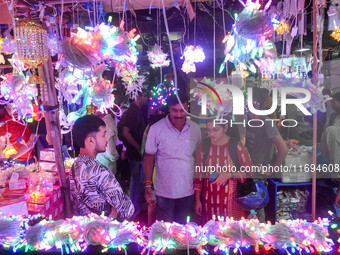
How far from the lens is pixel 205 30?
424 cm

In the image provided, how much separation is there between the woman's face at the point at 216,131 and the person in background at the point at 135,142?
1478 millimetres

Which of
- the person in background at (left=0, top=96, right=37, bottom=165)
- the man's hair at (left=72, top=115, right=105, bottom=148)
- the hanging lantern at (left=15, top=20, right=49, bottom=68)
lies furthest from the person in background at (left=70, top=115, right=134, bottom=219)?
the person in background at (left=0, top=96, right=37, bottom=165)

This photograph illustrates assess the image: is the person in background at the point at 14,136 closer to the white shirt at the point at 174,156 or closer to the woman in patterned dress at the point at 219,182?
the white shirt at the point at 174,156

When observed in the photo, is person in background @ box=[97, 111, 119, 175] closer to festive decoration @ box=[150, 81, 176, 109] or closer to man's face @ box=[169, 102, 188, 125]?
man's face @ box=[169, 102, 188, 125]

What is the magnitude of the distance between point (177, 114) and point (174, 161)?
0.42 meters

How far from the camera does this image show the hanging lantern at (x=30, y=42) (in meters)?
1.81

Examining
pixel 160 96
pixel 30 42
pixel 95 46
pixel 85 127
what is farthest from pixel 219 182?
pixel 160 96

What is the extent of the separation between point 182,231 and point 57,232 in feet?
1.77

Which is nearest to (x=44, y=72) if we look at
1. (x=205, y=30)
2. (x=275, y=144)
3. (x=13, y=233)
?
(x=13, y=233)

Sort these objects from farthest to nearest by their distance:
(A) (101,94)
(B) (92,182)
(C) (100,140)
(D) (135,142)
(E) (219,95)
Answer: (D) (135,142), (E) (219,95), (A) (101,94), (C) (100,140), (B) (92,182)

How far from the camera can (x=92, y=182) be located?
1.64 meters

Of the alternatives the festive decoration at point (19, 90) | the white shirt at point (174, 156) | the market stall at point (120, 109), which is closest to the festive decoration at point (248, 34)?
the market stall at point (120, 109)

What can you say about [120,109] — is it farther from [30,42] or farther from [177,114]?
[30,42]

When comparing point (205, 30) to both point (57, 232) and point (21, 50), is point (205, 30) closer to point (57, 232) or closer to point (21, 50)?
point (21, 50)
